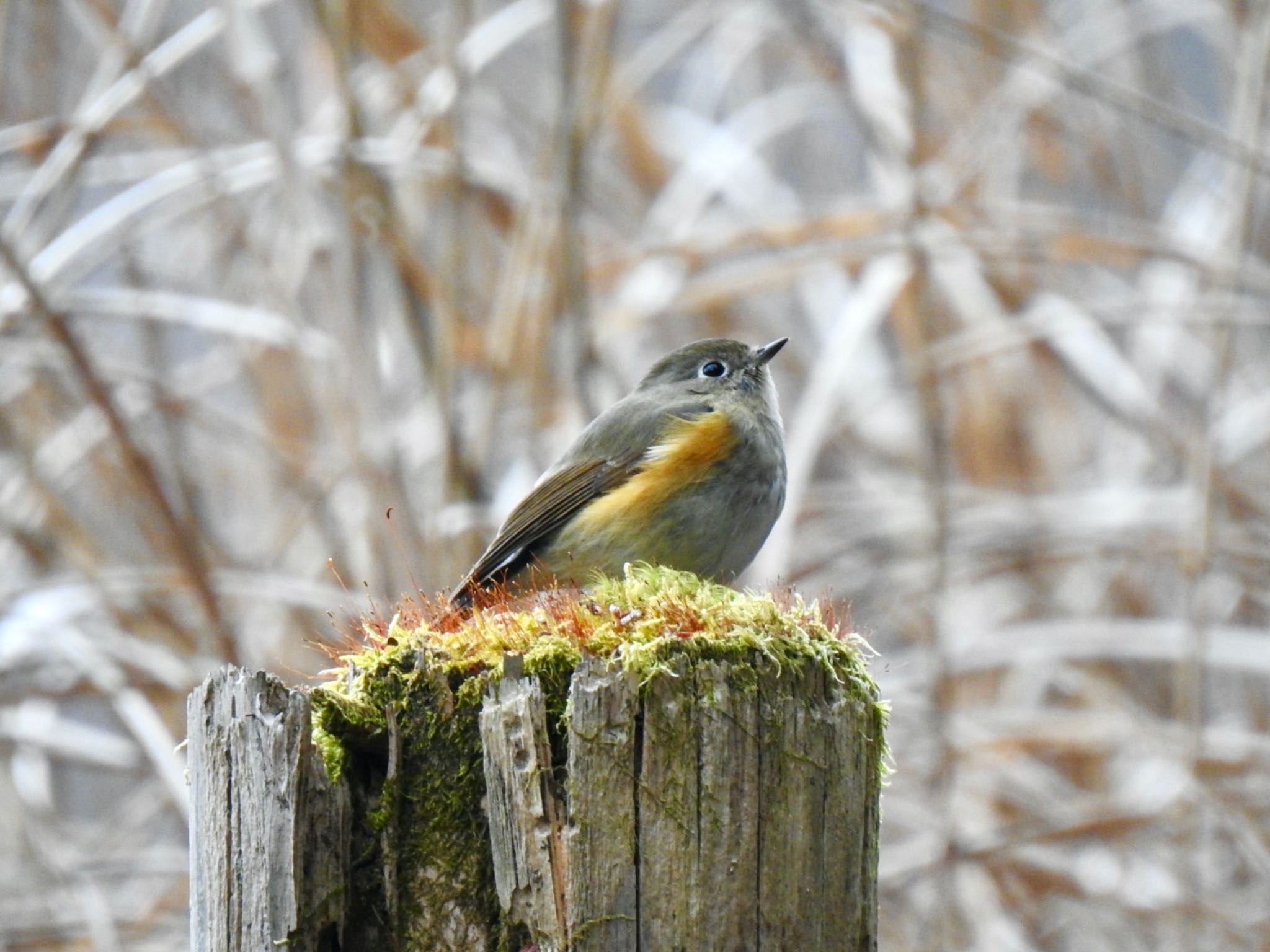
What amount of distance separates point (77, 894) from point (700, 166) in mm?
3602

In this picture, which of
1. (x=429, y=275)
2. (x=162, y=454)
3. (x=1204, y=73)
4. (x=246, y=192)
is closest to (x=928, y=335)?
(x=429, y=275)

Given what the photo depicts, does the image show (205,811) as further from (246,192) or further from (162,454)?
(162,454)

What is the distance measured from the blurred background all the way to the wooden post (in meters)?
1.43

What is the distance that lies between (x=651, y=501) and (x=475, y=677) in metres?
1.45

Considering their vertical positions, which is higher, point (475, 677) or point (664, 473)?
point (664, 473)

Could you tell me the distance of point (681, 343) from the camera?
608 centimetres

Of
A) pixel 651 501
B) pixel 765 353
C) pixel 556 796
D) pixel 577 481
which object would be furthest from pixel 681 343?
pixel 556 796

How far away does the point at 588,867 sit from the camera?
1.58 metres

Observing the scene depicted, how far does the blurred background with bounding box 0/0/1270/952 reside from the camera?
4191 millimetres

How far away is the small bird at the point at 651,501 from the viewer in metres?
3.17

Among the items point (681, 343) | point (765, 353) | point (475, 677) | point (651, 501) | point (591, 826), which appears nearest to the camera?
point (591, 826)

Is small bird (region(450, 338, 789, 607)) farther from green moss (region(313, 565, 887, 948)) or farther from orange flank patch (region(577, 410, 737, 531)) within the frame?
green moss (region(313, 565, 887, 948))

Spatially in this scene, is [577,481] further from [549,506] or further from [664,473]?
[664,473]

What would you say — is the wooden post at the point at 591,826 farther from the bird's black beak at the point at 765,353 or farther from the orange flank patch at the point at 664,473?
the bird's black beak at the point at 765,353
